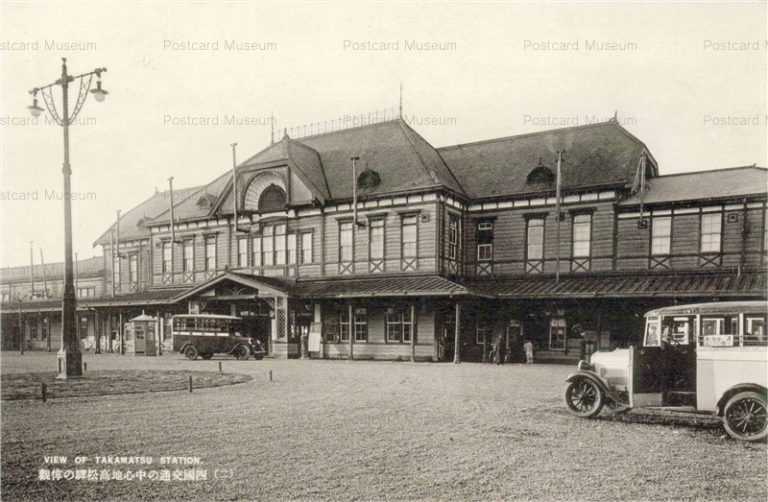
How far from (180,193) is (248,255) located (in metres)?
15.7

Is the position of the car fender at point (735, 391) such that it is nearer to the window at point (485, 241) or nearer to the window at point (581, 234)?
the window at point (581, 234)

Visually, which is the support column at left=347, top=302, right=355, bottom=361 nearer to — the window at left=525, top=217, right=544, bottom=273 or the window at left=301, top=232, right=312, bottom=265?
the window at left=301, top=232, right=312, bottom=265

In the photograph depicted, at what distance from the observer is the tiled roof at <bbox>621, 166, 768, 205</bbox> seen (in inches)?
835

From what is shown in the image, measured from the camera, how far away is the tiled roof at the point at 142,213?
37375 mm

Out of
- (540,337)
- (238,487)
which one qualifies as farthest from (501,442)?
(540,337)

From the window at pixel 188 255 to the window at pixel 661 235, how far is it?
74.8 feet

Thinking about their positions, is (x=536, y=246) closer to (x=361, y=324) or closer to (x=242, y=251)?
(x=361, y=324)

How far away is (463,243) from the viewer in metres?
26.3

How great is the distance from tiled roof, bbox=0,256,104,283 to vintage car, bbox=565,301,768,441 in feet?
135

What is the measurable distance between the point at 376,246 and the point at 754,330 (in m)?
18.4

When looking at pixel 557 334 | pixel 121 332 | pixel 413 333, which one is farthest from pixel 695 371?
pixel 121 332

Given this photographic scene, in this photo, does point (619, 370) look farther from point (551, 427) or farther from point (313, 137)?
point (313, 137)

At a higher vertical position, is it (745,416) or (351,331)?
(745,416)

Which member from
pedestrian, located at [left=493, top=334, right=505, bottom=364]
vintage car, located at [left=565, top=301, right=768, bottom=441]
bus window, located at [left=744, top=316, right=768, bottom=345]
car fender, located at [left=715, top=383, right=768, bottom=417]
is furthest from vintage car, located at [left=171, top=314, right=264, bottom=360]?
bus window, located at [left=744, top=316, right=768, bottom=345]
